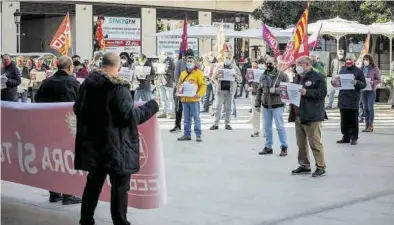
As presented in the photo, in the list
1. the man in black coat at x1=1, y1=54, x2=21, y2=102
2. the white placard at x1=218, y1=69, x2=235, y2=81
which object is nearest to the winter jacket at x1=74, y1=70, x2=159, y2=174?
the man in black coat at x1=1, y1=54, x2=21, y2=102

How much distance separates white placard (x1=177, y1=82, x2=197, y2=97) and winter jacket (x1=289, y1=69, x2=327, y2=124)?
13.5 ft

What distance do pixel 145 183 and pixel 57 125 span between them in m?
1.36

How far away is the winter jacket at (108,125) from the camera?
6.21 meters

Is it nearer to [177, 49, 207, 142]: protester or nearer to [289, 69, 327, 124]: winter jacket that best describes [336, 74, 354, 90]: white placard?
[177, 49, 207, 142]: protester

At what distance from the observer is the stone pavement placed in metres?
7.43

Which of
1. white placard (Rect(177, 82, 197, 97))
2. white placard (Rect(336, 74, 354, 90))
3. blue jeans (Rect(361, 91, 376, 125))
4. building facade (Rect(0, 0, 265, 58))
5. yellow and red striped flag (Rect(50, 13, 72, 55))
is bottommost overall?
blue jeans (Rect(361, 91, 376, 125))

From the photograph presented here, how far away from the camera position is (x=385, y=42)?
39.4 metres

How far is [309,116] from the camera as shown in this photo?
996 centimetres

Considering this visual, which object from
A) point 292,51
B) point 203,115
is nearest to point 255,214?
point 292,51

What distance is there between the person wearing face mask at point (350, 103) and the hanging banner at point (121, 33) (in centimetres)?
3458

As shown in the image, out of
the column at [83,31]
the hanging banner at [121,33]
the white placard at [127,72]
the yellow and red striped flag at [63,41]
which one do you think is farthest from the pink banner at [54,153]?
the hanging banner at [121,33]

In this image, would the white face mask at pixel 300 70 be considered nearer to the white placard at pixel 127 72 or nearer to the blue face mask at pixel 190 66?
the blue face mask at pixel 190 66

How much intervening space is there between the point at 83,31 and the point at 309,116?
125 feet

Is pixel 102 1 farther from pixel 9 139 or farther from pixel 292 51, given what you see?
pixel 9 139
